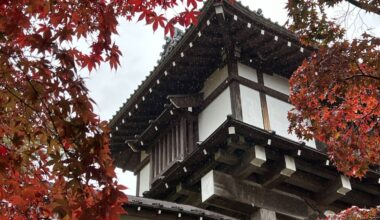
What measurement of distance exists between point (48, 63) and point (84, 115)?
23.9 inches

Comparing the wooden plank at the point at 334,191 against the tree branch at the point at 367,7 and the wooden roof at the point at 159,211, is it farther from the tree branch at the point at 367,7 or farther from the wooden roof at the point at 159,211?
the tree branch at the point at 367,7

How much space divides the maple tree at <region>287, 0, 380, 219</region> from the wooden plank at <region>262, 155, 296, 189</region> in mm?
2167

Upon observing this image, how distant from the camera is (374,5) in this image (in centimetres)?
562

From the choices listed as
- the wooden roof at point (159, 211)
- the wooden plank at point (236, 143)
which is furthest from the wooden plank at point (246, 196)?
the wooden roof at point (159, 211)

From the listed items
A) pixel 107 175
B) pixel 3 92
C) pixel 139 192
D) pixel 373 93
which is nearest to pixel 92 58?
pixel 3 92

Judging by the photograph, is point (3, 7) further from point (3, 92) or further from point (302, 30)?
point (302, 30)

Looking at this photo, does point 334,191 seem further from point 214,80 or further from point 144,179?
point 144,179

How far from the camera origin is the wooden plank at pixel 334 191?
10.9m

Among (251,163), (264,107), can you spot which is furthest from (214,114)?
(251,163)

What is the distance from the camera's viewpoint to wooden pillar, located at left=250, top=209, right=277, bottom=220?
10.4 meters

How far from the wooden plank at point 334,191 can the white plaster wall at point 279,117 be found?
1.02 metres

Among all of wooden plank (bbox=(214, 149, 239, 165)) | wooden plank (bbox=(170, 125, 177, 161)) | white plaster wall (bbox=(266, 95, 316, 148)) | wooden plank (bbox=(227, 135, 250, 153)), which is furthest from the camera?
wooden plank (bbox=(170, 125, 177, 161))

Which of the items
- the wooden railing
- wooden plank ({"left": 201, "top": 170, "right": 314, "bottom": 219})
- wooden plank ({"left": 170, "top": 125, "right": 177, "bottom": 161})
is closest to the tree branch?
wooden plank ({"left": 201, "top": 170, "right": 314, "bottom": 219})

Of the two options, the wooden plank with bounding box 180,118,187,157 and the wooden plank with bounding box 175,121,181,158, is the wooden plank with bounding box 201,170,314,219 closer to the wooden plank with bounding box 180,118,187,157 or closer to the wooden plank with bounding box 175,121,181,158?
the wooden plank with bounding box 180,118,187,157
